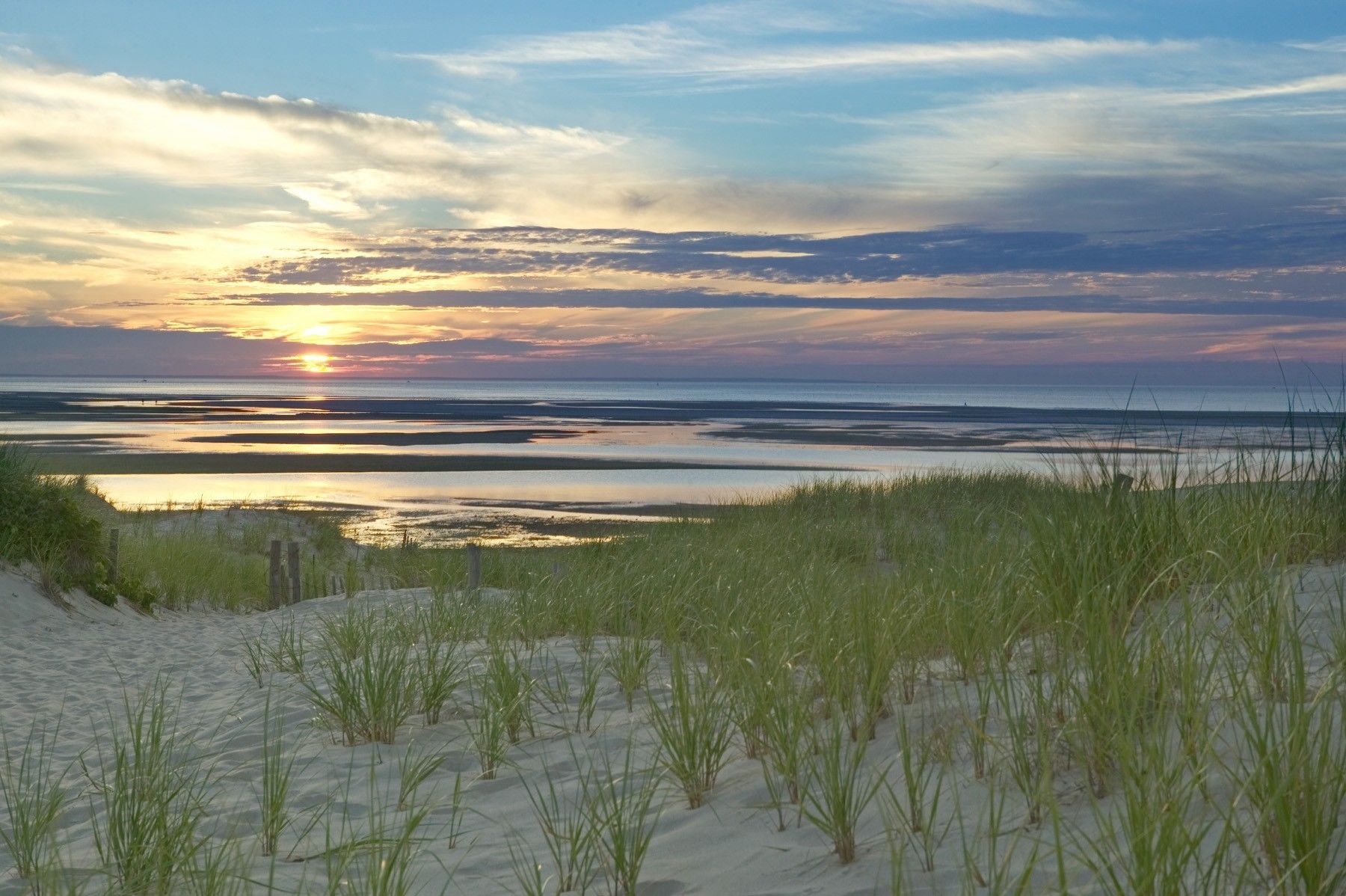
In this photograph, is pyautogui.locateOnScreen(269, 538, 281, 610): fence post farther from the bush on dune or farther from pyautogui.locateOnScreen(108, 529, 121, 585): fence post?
the bush on dune

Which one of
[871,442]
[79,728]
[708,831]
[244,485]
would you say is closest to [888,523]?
[79,728]

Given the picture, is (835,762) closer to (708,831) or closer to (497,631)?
(708,831)

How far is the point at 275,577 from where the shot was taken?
16016 millimetres

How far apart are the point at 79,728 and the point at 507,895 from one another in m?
4.64

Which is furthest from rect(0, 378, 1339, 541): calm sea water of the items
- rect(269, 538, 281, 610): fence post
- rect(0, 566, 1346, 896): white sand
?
rect(0, 566, 1346, 896): white sand

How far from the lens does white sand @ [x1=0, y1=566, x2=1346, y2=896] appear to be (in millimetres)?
3443

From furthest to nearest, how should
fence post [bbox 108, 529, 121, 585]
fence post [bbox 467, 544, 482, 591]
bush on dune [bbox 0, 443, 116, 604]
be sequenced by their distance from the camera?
fence post [bbox 108, 529, 121, 585]
bush on dune [bbox 0, 443, 116, 604]
fence post [bbox 467, 544, 482, 591]

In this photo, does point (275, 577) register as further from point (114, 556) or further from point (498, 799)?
point (498, 799)

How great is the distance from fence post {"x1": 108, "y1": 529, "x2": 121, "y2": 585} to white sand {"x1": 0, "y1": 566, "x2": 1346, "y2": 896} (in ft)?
19.4

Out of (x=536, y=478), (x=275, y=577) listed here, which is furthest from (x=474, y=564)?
(x=536, y=478)

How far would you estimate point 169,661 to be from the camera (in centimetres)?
988

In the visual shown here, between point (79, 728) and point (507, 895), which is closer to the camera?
point (507, 895)

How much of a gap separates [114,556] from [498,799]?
39.5ft

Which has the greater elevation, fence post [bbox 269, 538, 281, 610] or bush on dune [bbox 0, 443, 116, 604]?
bush on dune [bbox 0, 443, 116, 604]
